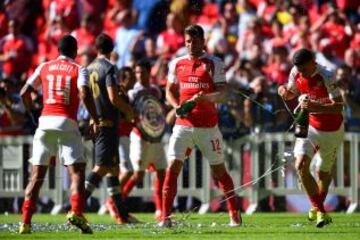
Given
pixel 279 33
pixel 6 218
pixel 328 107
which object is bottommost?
pixel 6 218

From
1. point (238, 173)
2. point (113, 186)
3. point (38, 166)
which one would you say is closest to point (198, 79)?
point (113, 186)

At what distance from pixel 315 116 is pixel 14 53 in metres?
10.7

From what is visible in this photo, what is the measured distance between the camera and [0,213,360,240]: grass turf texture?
15.9m

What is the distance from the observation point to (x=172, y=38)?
84.6ft

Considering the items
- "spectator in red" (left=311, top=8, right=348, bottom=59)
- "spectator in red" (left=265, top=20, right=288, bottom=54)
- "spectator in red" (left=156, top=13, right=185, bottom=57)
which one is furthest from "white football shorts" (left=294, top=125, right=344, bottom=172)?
"spectator in red" (left=156, top=13, right=185, bottom=57)

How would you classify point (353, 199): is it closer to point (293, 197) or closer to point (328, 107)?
point (293, 197)

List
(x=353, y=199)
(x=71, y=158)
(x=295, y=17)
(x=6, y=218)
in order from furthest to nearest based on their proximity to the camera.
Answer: (x=295, y=17) → (x=353, y=199) → (x=6, y=218) → (x=71, y=158)

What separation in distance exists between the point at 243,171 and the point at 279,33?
11.1 feet

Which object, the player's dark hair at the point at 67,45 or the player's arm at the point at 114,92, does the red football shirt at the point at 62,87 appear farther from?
the player's arm at the point at 114,92

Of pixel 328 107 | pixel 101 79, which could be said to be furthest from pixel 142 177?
pixel 328 107

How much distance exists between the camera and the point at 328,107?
17438 millimetres

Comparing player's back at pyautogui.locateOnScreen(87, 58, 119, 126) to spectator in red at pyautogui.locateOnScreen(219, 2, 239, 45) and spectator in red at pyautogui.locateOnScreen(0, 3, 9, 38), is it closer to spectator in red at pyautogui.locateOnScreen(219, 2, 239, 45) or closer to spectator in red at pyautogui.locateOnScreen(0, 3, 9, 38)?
spectator in red at pyautogui.locateOnScreen(219, 2, 239, 45)

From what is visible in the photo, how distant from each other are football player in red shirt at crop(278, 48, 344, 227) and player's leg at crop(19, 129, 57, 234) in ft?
10.8

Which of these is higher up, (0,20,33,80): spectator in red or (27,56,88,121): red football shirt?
(0,20,33,80): spectator in red
